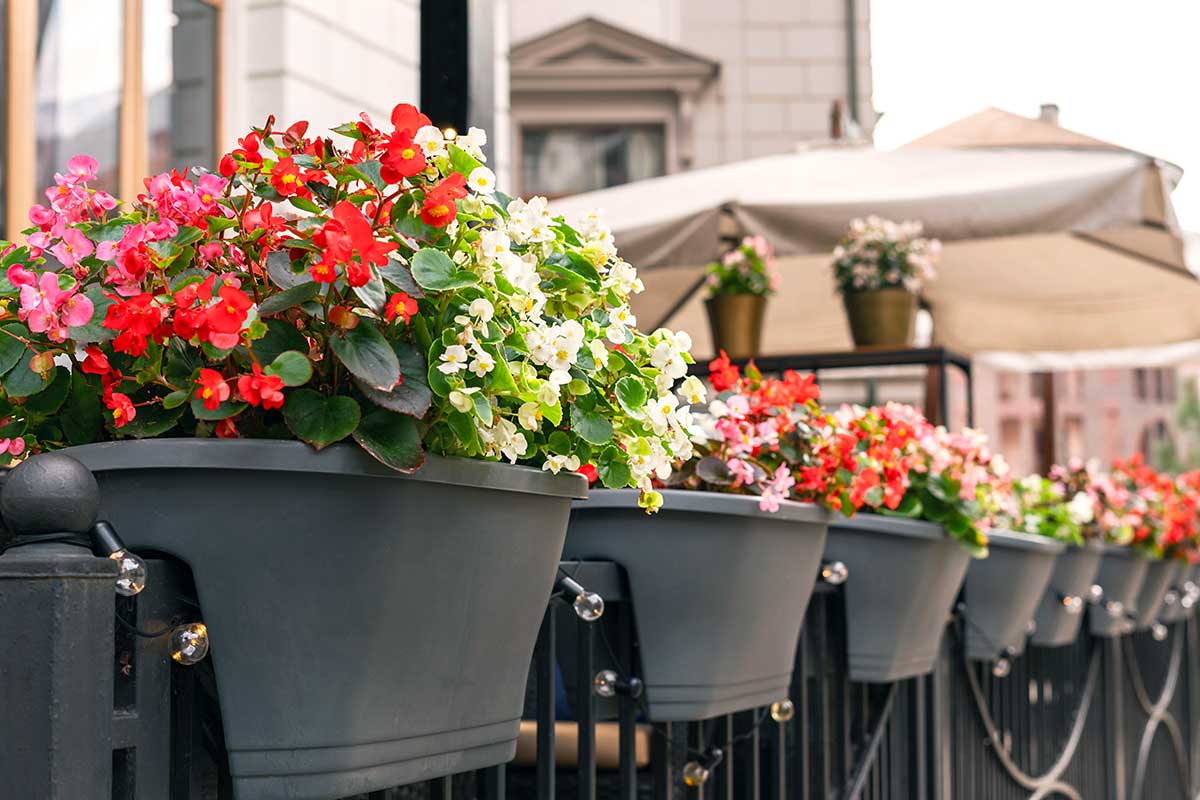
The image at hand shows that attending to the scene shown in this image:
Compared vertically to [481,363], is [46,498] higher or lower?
lower

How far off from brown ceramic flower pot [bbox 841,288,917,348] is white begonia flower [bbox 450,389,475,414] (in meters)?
4.43

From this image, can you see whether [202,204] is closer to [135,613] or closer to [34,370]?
[34,370]

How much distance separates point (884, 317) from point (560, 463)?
171 inches

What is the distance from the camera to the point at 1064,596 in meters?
3.76

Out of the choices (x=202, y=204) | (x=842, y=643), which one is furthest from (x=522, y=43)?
(x=202, y=204)

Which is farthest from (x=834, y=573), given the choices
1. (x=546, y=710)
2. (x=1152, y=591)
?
(x=1152, y=591)

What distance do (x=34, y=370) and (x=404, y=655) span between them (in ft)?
1.23

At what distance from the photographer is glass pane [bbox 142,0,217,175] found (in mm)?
5578

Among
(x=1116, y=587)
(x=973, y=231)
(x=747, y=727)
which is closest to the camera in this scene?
(x=747, y=727)

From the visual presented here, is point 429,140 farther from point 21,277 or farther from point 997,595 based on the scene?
point 997,595

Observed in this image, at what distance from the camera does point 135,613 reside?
1.12 metres

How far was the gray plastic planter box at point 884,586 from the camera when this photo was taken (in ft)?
7.98

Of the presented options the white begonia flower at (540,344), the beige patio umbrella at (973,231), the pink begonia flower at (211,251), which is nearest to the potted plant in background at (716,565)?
the white begonia flower at (540,344)

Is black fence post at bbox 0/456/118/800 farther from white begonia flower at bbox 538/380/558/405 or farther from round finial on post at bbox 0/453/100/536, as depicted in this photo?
white begonia flower at bbox 538/380/558/405
